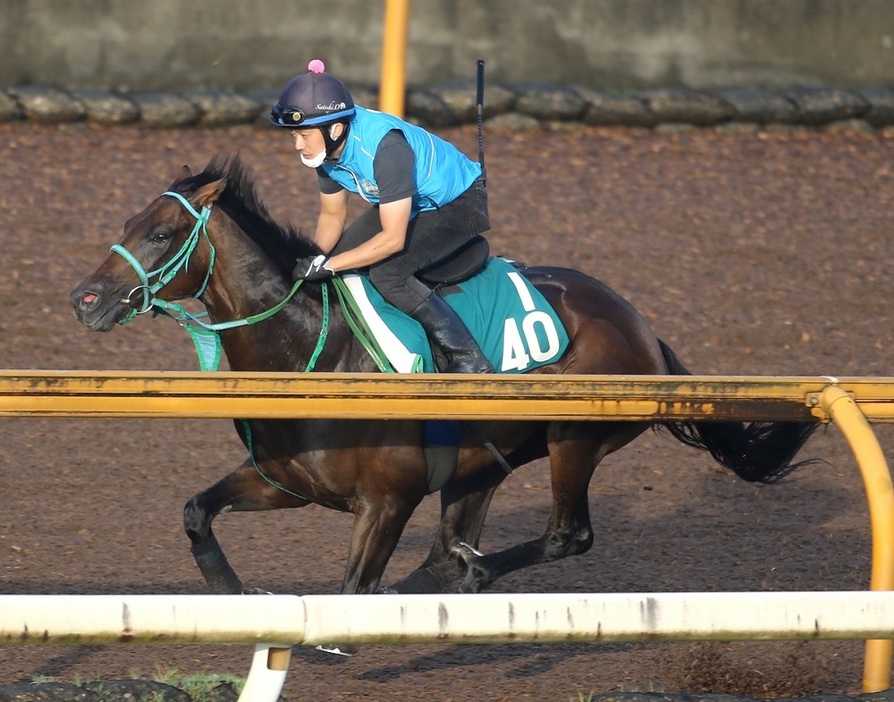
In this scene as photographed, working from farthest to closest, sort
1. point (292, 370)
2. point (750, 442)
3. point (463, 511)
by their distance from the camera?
point (750, 442), point (463, 511), point (292, 370)

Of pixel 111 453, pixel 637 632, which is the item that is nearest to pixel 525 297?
pixel 637 632

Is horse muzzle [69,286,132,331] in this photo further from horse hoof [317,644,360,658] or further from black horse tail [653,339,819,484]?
black horse tail [653,339,819,484]

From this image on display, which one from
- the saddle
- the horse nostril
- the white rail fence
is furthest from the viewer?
the saddle

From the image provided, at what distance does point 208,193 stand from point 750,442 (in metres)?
2.23

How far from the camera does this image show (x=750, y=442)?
5.34m

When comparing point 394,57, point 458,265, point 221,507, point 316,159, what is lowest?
point 221,507

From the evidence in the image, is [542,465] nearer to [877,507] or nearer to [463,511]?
[463,511]

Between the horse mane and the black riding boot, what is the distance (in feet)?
1.48

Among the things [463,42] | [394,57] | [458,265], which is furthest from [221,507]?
[463,42]

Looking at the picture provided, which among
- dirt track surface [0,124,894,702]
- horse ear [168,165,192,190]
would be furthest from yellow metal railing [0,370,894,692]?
horse ear [168,165,192,190]

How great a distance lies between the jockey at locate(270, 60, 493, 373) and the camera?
455cm

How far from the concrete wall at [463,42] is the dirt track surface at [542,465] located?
591 millimetres

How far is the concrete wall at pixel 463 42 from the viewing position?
10984 mm

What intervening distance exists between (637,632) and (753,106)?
9.07 meters
